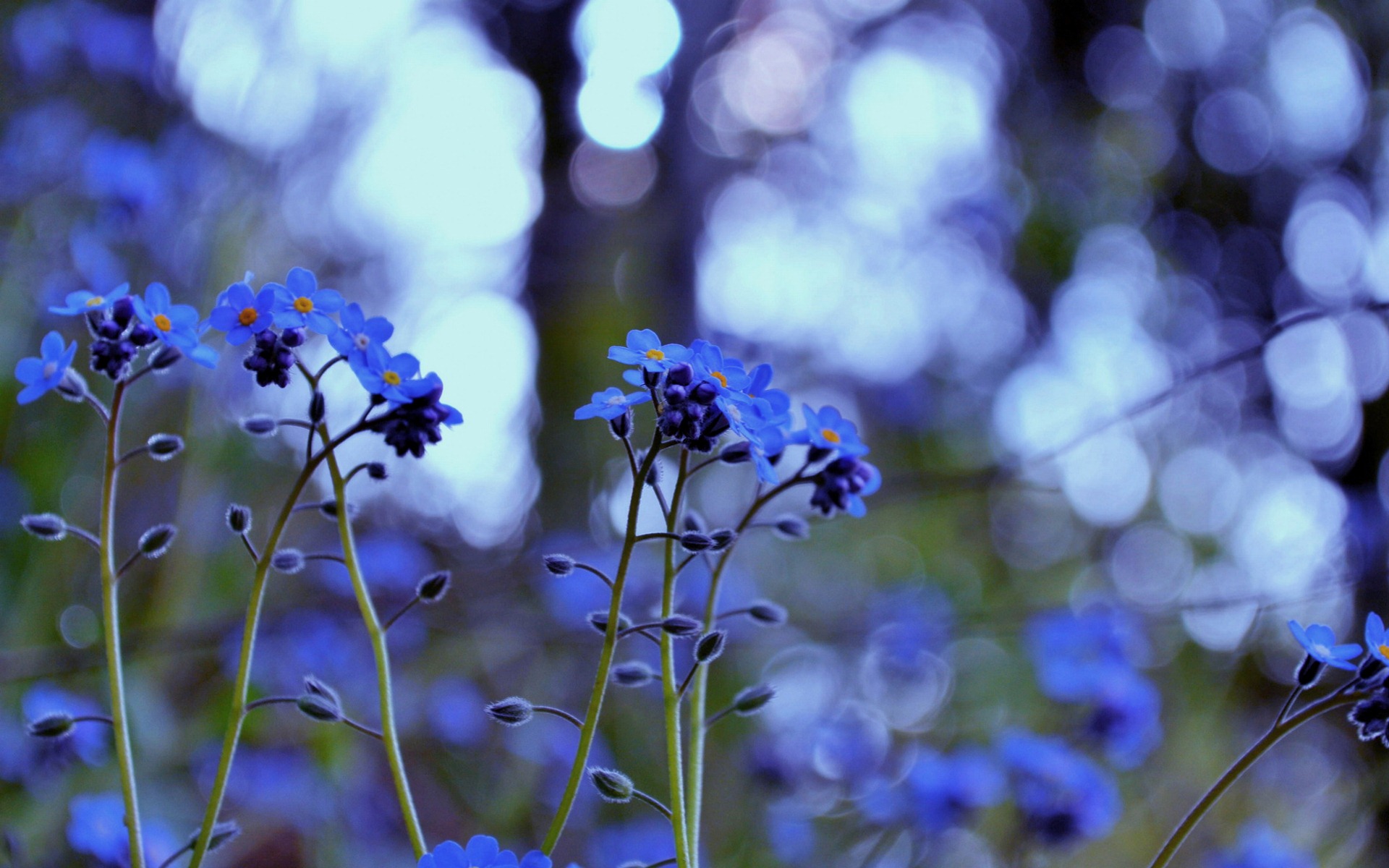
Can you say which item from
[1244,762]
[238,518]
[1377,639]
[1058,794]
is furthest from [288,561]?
[1058,794]

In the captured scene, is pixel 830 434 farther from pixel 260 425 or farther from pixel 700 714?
pixel 260 425

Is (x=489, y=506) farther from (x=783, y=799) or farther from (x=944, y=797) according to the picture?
(x=944, y=797)

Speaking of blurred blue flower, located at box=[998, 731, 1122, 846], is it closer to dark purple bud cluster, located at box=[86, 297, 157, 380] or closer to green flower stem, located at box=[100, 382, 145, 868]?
green flower stem, located at box=[100, 382, 145, 868]

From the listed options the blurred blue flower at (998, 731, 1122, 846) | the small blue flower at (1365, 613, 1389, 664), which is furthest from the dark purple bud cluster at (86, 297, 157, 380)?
the blurred blue flower at (998, 731, 1122, 846)

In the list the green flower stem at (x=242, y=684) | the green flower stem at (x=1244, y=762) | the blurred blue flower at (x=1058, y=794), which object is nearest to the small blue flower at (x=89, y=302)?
the green flower stem at (x=242, y=684)

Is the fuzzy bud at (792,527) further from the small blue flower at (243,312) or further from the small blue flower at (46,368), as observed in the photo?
the small blue flower at (46,368)

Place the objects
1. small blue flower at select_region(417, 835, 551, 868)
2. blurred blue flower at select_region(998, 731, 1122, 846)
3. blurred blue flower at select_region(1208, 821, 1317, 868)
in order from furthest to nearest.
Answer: blurred blue flower at select_region(1208, 821, 1317, 868) → blurred blue flower at select_region(998, 731, 1122, 846) → small blue flower at select_region(417, 835, 551, 868)
